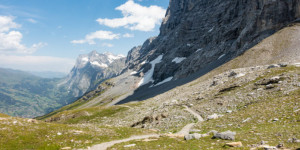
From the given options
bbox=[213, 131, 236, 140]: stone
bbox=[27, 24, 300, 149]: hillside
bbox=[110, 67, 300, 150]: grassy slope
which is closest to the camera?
bbox=[110, 67, 300, 150]: grassy slope

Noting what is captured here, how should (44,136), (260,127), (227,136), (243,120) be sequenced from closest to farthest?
(227,136), (260,127), (44,136), (243,120)

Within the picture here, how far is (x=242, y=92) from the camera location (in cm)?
4122

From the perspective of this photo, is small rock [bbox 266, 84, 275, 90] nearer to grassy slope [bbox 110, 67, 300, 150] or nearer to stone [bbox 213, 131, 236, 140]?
grassy slope [bbox 110, 67, 300, 150]

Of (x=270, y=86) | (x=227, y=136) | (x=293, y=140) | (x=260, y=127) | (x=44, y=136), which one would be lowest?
(x=44, y=136)

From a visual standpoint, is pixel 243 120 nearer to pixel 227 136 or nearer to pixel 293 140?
pixel 227 136

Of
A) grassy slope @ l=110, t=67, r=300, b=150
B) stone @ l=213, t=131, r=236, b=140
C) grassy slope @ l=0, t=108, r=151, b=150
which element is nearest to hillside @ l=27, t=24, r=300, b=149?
grassy slope @ l=110, t=67, r=300, b=150

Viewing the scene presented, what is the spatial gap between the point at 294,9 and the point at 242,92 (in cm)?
8631

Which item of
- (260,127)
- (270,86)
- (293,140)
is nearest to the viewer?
(293,140)

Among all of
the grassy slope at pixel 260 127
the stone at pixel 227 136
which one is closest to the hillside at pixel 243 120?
the grassy slope at pixel 260 127

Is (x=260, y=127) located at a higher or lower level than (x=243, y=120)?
higher

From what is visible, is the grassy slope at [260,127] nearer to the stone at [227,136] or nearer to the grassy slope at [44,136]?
the stone at [227,136]

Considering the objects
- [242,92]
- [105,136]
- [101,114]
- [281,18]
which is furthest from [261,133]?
[281,18]

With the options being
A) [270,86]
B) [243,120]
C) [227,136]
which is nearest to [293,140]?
[227,136]

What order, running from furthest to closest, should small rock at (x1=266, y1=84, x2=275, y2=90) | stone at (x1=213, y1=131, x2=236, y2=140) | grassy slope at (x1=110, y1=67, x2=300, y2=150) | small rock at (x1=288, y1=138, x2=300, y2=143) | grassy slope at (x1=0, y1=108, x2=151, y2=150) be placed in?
small rock at (x1=266, y1=84, x2=275, y2=90)
grassy slope at (x1=0, y1=108, x2=151, y2=150)
stone at (x1=213, y1=131, x2=236, y2=140)
grassy slope at (x1=110, y1=67, x2=300, y2=150)
small rock at (x1=288, y1=138, x2=300, y2=143)
